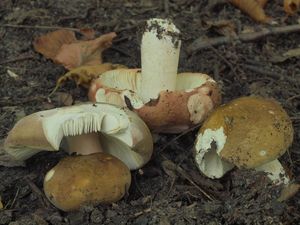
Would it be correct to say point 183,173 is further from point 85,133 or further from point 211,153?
point 85,133

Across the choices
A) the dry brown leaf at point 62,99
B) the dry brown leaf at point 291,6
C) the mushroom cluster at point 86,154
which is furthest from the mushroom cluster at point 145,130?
the dry brown leaf at point 291,6

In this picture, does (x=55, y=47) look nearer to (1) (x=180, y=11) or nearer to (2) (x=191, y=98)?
(1) (x=180, y=11)

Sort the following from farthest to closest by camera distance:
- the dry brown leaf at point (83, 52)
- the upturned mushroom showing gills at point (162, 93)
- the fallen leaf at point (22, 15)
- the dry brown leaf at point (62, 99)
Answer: the fallen leaf at point (22, 15), the dry brown leaf at point (83, 52), the dry brown leaf at point (62, 99), the upturned mushroom showing gills at point (162, 93)

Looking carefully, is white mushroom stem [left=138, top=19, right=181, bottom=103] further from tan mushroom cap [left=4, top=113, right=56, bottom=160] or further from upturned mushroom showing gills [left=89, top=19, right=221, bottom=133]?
tan mushroom cap [left=4, top=113, right=56, bottom=160]

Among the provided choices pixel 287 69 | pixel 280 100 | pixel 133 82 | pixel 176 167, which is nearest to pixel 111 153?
pixel 176 167

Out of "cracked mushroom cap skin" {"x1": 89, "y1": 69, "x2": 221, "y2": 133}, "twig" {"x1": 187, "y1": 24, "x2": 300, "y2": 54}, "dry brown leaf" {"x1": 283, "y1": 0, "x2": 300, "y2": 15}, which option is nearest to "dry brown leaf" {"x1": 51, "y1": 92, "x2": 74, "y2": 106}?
"cracked mushroom cap skin" {"x1": 89, "y1": 69, "x2": 221, "y2": 133}

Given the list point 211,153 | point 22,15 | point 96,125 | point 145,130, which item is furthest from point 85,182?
Result: point 22,15

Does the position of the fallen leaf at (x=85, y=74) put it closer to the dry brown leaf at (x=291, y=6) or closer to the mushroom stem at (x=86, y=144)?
the mushroom stem at (x=86, y=144)
